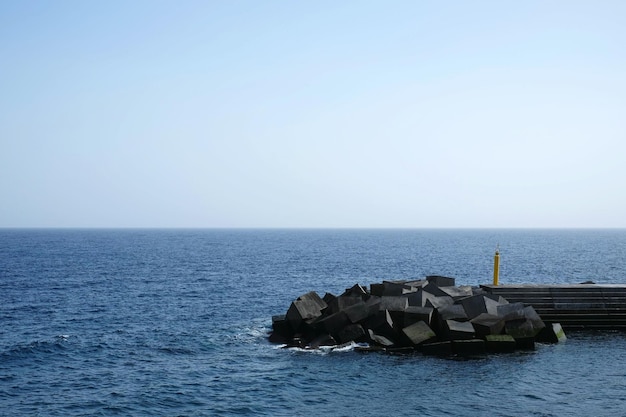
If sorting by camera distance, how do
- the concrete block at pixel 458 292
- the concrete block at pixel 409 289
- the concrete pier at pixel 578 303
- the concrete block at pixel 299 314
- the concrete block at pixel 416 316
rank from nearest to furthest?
the concrete block at pixel 416 316 → the concrete pier at pixel 578 303 → the concrete block at pixel 299 314 → the concrete block at pixel 458 292 → the concrete block at pixel 409 289

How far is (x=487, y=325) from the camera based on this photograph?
23703 mm

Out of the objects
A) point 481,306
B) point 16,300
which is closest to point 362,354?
point 481,306

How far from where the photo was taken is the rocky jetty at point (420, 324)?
2362 cm

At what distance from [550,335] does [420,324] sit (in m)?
5.45

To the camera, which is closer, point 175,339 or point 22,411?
point 22,411

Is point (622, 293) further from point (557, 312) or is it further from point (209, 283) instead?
point (209, 283)

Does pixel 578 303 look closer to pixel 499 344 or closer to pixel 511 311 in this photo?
pixel 511 311

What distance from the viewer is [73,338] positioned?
28.4 meters

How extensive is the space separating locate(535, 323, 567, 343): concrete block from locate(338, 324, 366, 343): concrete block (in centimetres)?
733

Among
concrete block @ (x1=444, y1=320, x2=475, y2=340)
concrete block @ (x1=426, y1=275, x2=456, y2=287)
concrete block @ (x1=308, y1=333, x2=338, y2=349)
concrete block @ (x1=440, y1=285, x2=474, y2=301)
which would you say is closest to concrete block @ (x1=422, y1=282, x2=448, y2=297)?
concrete block @ (x1=440, y1=285, x2=474, y2=301)

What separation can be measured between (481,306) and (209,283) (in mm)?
32903

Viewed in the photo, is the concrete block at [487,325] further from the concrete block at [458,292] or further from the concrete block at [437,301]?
the concrete block at [458,292]

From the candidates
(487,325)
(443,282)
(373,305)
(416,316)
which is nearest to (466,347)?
(487,325)

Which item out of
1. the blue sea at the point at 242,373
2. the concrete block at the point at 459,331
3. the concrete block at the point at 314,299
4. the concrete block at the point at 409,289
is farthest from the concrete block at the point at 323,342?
the concrete block at the point at 459,331
